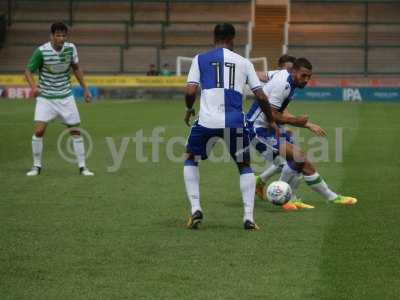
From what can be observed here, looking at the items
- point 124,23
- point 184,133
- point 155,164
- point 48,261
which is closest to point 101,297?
point 48,261

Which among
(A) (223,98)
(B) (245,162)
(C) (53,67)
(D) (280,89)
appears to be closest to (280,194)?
(D) (280,89)

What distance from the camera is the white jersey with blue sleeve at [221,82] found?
30.7 ft

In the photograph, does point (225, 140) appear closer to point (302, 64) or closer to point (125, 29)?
point (302, 64)

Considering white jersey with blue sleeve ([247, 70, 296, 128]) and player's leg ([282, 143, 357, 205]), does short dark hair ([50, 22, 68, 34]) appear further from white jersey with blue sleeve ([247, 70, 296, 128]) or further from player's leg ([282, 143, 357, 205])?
player's leg ([282, 143, 357, 205])

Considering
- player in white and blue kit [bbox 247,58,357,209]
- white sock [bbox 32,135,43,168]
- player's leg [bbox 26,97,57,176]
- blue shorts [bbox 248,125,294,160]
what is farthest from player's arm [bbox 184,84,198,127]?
white sock [bbox 32,135,43,168]

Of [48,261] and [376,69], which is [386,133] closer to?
[48,261]

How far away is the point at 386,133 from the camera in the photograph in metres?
23.8

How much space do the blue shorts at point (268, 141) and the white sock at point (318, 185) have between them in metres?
0.45

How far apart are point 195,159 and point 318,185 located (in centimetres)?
210

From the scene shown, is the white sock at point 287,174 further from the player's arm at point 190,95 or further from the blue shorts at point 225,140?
the player's arm at point 190,95

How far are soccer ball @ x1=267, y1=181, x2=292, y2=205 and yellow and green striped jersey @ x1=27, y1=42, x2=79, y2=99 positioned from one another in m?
4.61

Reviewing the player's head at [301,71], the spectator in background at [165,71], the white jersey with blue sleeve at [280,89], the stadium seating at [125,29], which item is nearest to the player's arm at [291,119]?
the white jersey with blue sleeve at [280,89]

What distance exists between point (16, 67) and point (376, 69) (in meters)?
18.2

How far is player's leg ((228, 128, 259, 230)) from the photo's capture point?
31.1 ft
